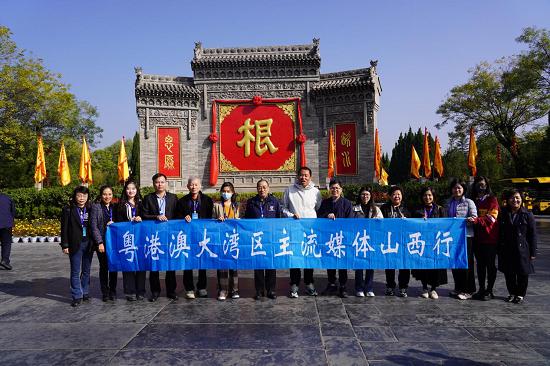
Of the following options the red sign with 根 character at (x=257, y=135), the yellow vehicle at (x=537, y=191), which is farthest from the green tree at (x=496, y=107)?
the red sign with 根 character at (x=257, y=135)

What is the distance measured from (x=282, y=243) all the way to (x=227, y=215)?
3.07 feet

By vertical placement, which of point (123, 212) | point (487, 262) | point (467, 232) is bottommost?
point (487, 262)

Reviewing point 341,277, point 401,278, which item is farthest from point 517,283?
point 341,277

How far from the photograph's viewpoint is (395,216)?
583cm

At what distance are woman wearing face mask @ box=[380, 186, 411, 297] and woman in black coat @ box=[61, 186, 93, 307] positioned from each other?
14.6 ft

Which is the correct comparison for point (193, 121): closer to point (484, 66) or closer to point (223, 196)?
point (223, 196)

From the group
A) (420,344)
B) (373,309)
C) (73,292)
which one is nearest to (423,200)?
(373,309)

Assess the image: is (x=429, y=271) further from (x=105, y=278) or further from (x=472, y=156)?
(x=472, y=156)

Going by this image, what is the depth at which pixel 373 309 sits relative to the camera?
492 centimetres

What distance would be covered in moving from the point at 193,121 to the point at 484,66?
22.3m

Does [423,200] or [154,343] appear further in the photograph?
[423,200]

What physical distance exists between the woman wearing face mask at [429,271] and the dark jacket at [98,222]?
15.5 ft

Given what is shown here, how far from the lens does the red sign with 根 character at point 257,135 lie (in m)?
22.6

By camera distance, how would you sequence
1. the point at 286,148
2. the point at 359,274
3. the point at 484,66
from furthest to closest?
the point at 484,66
the point at 286,148
the point at 359,274
